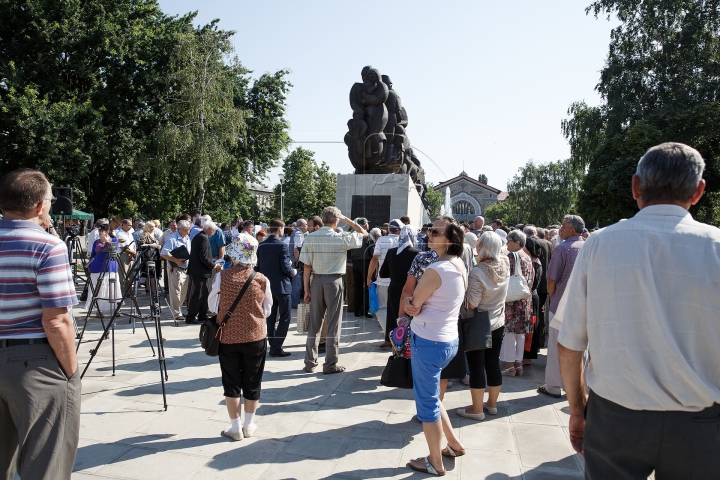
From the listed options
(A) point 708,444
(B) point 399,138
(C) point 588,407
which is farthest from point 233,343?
(B) point 399,138

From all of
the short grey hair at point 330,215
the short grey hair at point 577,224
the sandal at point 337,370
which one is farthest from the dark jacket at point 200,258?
the short grey hair at point 577,224

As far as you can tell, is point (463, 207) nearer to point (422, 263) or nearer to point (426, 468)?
point (422, 263)

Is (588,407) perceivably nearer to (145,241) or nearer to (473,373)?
(473,373)

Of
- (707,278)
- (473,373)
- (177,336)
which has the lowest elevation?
(177,336)

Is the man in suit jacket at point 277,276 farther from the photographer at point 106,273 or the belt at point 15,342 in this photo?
the belt at point 15,342

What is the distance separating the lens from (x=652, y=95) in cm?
2722

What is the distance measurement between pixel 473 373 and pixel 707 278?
3185mm

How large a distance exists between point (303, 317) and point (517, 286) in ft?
9.21

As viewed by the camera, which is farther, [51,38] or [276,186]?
[276,186]

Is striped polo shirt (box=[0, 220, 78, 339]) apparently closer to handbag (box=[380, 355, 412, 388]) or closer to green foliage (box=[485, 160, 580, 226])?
handbag (box=[380, 355, 412, 388])

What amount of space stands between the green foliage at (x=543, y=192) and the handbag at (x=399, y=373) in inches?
2171

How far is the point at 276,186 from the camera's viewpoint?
5147 cm

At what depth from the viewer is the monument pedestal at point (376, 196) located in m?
13.0

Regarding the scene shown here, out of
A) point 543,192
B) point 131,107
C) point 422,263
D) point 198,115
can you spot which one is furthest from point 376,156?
point 543,192
